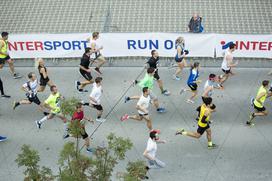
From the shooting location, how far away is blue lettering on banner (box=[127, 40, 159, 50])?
52.6 ft

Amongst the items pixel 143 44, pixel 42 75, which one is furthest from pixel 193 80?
pixel 42 75

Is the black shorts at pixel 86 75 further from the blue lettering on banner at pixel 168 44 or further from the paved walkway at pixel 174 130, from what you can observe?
the blue lettering on banner at pixel 168 44

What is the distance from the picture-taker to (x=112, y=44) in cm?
1622

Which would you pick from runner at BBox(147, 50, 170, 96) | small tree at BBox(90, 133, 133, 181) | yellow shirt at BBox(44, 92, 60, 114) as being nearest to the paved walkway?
runner at BBox(147, 50, 170, 96)

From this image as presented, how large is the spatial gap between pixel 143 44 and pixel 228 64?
138 inches

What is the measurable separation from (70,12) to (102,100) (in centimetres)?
753

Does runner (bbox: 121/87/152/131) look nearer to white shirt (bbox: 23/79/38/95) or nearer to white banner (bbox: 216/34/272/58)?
white shirt (bbox: 23/79/38/95)

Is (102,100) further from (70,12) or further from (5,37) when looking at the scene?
(70,12)

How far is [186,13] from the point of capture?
1964cm

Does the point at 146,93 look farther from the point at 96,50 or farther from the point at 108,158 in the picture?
the point at 108,158

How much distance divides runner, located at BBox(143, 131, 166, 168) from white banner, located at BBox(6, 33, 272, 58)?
19.6 ft

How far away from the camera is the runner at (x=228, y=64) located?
13938 millimetres

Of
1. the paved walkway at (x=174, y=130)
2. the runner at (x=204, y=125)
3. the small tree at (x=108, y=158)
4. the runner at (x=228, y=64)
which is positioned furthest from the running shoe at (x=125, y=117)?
the small tree at (x=108, y=158)

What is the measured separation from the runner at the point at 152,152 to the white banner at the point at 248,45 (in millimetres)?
6283
